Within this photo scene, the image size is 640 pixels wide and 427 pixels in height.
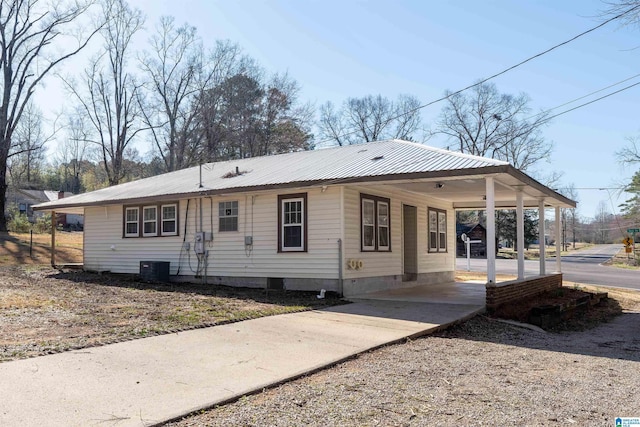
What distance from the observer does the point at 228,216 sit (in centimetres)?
1409

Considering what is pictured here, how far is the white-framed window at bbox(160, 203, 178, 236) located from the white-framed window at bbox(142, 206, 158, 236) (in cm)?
33

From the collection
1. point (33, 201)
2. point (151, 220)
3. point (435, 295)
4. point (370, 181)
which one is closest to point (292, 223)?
point (370, 181)

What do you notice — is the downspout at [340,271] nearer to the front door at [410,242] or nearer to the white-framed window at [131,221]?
the front door at [410,242]

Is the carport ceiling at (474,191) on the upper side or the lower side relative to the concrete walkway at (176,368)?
upper

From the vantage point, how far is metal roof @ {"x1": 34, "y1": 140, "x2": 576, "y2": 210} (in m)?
10.6

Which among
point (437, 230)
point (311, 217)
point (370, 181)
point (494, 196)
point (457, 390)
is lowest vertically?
point (457, 390)

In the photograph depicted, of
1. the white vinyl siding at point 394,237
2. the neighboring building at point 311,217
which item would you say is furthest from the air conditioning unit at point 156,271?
the white vinyl siding at point 394,237

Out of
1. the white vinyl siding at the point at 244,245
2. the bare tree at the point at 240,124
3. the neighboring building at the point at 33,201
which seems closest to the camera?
the white vinyl siding at the point at 244,245

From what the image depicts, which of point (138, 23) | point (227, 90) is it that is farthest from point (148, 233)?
point (138, 23)

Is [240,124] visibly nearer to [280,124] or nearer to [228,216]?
[280,124]

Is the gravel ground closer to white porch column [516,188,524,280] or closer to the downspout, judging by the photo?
white porch column [516,188,524,280]

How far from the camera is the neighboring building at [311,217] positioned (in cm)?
1189

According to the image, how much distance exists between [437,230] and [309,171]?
585 centimetres

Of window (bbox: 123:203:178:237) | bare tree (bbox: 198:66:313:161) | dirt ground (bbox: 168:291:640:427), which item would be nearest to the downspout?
dirt ground (bbox: 168:291:640:427)
